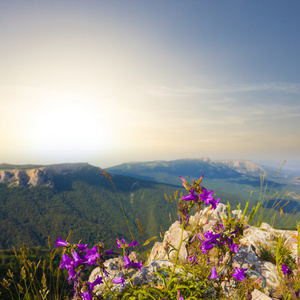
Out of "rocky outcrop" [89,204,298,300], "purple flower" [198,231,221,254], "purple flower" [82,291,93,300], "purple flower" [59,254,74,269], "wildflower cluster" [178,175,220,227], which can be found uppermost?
"wildflower cluster" [178,175,220,227]

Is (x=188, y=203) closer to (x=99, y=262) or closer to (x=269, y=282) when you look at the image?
(x=99, y=262)

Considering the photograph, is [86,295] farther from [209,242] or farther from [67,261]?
[209,242]

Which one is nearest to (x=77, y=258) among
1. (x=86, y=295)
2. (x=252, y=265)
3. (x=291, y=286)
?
(x=86, y=295)

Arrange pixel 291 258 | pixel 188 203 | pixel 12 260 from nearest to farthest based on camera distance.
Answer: pixel 188 203, pixel 291 258, pixel 12 260

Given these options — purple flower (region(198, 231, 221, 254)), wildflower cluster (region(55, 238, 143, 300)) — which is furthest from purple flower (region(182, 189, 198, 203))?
wildflower cluster (region(55, 238, 143, 300))

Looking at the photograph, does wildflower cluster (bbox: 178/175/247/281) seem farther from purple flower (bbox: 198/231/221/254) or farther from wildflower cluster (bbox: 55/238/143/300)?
wildflower cluster (bbox: 55/238/143/300)

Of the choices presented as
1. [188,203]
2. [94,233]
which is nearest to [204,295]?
[188,203]

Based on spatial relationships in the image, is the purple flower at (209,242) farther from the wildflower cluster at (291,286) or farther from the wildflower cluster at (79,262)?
the wildflower cluster at (79,262)

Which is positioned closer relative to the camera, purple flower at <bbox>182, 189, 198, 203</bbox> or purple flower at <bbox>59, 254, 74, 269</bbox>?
purple flower at <bbox>59, 254, 74, 269</bbox>

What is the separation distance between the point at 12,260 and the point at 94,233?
390ft

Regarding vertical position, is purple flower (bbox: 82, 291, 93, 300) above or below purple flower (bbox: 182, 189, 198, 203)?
below

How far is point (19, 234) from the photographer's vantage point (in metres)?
187

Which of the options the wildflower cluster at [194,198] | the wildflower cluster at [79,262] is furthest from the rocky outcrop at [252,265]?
the wildflower cluster at [79,262]

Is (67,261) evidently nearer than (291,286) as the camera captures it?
Yes
